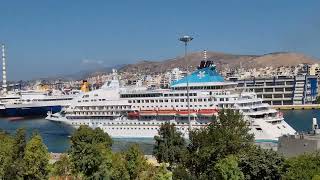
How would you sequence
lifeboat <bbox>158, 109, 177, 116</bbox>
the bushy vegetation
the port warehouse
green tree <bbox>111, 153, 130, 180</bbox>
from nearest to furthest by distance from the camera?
the bushy vegetation
green tree <bbox>111, 153, 130, 180</bbox>
lifeboat <bbox>158, 109, 177, 116</bbox>
the port warehouse

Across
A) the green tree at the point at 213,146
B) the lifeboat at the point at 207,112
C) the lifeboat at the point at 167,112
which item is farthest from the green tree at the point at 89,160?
the lifeboat at the point at 167,112

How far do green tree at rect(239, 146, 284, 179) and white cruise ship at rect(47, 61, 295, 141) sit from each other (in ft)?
71.9

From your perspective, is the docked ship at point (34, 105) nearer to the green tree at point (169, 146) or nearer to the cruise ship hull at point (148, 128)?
the cruise ship hull at point (148, 128)

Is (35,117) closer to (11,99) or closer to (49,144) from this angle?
(11,99)

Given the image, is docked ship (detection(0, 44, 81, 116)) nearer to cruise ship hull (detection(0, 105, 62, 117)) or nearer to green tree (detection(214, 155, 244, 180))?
cruise ship hull (detection(0, 105, 62, 117))

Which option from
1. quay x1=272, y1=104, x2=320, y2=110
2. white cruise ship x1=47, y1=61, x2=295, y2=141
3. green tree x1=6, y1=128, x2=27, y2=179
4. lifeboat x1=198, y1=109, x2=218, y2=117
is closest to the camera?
green tree x1=6, y1=128, x2=27, y2=179

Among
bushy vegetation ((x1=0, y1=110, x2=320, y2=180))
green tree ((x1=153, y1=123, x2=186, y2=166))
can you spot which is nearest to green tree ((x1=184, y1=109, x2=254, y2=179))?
bushy vegetation ((x1=0, y1=110, x2=320, y2=180))

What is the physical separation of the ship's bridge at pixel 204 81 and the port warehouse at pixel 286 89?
142 feet

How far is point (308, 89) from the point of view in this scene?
87.3 m

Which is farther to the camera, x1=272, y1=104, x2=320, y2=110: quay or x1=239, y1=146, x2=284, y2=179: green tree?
x1=272, y1=104, x2=320, y2=110: quay

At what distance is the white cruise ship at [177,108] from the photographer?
39.1 metres

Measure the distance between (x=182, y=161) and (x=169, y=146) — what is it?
480 cm

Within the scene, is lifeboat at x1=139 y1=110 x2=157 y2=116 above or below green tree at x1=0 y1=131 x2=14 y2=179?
above

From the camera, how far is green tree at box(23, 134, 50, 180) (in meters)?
19.1
